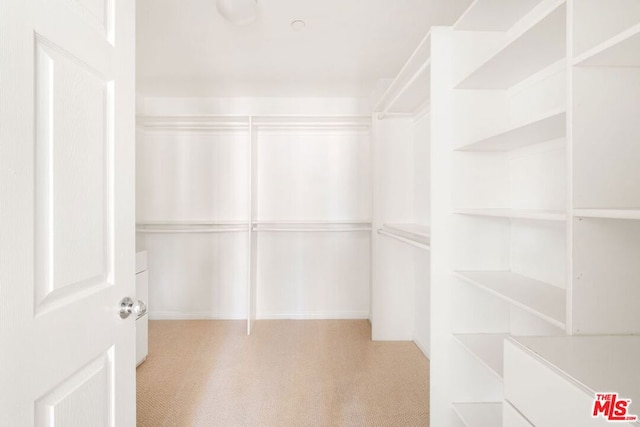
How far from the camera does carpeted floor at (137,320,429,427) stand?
181cm

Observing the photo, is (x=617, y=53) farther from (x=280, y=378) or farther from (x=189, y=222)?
(x=189, y=222)

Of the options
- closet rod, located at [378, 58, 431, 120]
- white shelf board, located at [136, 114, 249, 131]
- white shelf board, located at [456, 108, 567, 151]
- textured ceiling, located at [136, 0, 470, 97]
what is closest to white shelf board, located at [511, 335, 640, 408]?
white shelf board, located at [456, 108, 567, 151]

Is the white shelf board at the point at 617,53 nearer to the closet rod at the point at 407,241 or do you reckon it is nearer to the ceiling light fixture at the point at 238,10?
the closet rod at the point at 407,241

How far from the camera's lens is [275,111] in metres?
3.30

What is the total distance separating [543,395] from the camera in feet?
2.40

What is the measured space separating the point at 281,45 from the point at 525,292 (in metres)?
2.03

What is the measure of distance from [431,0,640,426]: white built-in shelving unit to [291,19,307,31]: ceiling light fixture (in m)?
0.83

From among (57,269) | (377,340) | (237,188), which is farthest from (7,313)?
(237,188)

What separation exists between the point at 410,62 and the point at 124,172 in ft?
5.13

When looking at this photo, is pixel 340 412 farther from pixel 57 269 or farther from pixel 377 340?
pixel 57 269

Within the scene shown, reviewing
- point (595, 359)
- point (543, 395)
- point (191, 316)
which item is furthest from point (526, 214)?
point (191, 316)

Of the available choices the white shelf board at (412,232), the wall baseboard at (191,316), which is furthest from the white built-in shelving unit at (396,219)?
the wall baseboard at (191,316)

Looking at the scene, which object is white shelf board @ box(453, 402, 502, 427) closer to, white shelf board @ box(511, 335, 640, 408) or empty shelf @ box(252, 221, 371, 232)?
white shelf board @ box(511, 335, 640, 408)

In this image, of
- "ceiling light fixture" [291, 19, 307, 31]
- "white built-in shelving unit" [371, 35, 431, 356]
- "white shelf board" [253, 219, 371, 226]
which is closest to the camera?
"ceiling light fixture" [291, 19, 307, 31]
